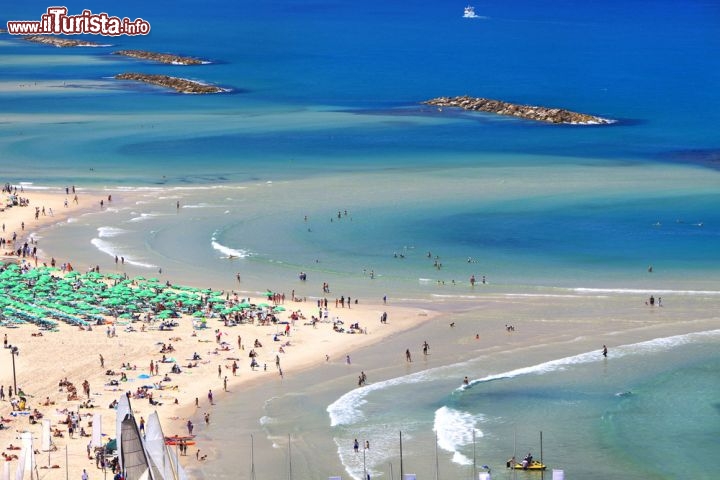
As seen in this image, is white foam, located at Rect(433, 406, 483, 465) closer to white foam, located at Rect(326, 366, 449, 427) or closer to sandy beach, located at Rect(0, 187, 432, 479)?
white foam, located at Rect(326, 366, 449, 427)

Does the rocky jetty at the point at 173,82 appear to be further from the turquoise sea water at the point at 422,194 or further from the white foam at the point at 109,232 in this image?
the white foam at the point at 109,232

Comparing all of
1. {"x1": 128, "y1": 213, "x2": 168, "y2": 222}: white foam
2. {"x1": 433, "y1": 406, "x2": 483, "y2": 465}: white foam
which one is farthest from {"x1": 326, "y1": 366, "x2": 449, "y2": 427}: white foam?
{"x1": 128, "y1": 213, "x2": 168, "y2": 222}: white foam

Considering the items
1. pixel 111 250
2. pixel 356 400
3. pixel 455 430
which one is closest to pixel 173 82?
pixel 111 250

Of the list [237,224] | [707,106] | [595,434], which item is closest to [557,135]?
[707,106]

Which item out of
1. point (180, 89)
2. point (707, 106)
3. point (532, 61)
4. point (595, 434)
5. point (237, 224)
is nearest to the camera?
point (595, 434)

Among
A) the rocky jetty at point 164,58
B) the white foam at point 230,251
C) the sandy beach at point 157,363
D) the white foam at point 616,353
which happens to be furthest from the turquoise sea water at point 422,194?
the rocky jetty at point 164,58

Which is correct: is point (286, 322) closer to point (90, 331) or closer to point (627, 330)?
point (90, 331)
